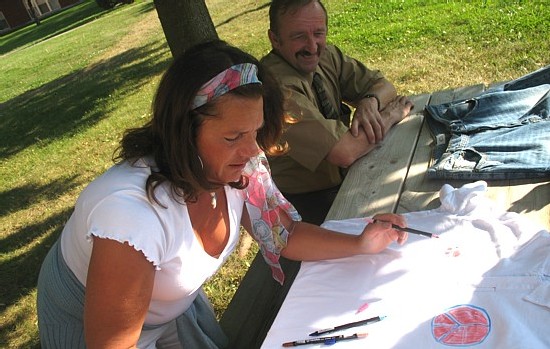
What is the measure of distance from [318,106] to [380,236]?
1180 mm

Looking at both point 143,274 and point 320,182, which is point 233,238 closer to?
point 143,274

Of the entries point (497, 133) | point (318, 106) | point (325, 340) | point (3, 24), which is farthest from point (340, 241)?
point (3, 24)

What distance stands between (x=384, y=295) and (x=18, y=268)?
363 centimetres

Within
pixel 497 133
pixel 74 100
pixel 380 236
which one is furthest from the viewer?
pixel 74 100

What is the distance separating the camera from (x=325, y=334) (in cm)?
140

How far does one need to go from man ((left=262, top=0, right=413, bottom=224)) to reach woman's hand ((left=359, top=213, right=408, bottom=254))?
695 mm

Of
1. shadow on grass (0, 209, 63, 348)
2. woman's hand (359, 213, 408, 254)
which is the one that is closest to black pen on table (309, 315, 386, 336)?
woman's hand (359, 213, 408, 254)

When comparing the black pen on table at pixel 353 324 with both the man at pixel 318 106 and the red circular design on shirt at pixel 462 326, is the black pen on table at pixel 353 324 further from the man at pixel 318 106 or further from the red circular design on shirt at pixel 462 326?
the man at pixel 318 106

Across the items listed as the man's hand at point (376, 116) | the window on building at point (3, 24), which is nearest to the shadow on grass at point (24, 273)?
the man's hand at point (376, 116)

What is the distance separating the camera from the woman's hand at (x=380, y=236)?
5.56 feet

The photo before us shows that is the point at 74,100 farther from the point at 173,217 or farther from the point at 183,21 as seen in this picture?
the point at 173,217

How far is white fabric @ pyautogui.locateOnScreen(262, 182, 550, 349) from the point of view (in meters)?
1.29

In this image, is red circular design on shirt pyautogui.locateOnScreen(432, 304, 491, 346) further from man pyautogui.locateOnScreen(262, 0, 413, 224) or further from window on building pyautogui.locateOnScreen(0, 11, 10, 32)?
window on building pyautogui.locateOnScreen(0, 11, 10, 32)

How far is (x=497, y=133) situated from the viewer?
2.14 meters
